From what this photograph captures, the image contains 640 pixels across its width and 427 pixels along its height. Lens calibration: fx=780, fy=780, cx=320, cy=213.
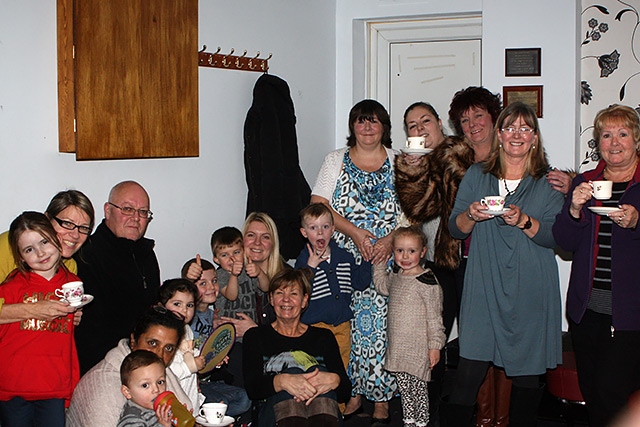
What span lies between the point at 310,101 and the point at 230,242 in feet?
5.33

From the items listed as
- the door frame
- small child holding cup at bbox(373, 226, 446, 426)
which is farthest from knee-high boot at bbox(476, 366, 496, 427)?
the door frame

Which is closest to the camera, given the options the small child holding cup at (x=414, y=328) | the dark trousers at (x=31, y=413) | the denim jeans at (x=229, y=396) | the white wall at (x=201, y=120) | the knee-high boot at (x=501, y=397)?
Answer: the dark trousers at (x=31, y=413)

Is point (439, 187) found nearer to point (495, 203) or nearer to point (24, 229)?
point (495, 203)

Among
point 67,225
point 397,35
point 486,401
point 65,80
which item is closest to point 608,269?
point 486,401

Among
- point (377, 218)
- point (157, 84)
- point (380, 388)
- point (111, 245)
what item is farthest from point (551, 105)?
point (111, 245)

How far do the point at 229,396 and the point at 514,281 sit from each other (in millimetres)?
1350

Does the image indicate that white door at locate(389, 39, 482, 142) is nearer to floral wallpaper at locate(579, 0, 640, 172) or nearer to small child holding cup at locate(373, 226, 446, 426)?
floral wallpaper at locate(579, 0, 640, 172)

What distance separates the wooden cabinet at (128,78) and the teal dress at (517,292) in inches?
61.0

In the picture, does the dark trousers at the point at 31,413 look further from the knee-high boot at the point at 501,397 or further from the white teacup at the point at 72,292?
the knee-high boot at the point at 501,397

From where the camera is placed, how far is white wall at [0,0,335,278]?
121 inches

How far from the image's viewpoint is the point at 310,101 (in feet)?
17.0

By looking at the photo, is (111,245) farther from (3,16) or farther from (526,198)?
(526,198)

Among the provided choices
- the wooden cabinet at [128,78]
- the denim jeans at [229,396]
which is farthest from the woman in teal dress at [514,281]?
the wooden cabinet at [128,78]

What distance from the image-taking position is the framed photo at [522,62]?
15.8 ft
